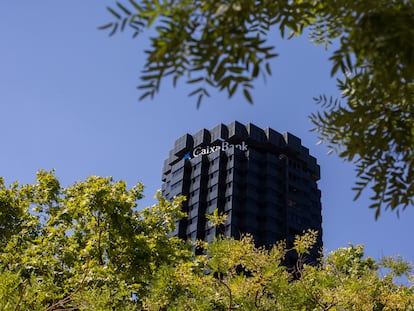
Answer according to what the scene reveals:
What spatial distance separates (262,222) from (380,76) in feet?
320

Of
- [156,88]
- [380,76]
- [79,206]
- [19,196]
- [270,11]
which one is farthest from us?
[19,196]

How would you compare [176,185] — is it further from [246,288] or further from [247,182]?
[246,288]

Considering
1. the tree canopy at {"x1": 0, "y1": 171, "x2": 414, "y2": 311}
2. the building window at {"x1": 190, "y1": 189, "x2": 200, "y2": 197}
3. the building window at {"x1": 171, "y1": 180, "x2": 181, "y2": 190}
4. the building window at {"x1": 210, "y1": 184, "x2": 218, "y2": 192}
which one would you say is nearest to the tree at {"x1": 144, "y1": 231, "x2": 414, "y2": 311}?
the tree canopy at {"x1": 0, "y1": 171, "x2": 414, "y2": 311}

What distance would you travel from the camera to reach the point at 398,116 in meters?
4.39

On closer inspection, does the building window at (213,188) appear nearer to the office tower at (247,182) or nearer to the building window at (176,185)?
the office tower at (247,182)

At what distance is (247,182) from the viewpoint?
101562mm

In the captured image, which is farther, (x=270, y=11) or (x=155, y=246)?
(x=155, y=246)

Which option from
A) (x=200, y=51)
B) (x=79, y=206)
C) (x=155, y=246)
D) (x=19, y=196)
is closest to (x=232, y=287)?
(x=155, y=246)

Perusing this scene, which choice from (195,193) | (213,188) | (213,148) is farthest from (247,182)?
(213,148)

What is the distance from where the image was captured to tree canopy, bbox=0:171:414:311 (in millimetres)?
13344

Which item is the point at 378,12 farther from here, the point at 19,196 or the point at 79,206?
the point at 19,196

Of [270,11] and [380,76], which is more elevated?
[270,11]

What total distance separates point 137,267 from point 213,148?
3553 inches

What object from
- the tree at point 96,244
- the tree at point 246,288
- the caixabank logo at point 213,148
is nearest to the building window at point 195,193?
the caixabank logo at point 213,148
